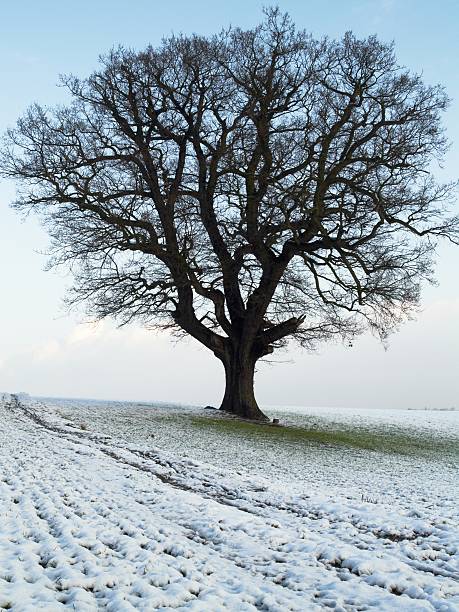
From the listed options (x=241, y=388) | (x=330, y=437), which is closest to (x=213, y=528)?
(x=330, y=437)

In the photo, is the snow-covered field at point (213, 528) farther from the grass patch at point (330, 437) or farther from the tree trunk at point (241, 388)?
the tree trunk at point (241, 388)

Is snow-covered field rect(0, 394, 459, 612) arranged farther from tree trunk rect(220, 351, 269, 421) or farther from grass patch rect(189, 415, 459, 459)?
tree trunk rect(220, 351, 269, 421)

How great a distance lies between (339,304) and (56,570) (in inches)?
789

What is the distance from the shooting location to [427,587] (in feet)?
19.3

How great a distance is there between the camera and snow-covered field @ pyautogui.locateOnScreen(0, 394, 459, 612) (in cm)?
549

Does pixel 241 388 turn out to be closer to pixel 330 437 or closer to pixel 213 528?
pixel 330 437

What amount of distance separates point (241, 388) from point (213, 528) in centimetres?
1776

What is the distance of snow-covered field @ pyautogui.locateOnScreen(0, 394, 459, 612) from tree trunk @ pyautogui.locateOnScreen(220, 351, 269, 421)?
802 centimetres

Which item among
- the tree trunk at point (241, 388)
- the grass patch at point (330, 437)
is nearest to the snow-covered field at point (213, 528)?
the grass patch at point (330, 437)

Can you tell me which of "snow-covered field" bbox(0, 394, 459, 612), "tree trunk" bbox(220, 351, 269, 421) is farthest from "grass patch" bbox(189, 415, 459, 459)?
"snow-covered field" bbox(0, 394, 459, 612)

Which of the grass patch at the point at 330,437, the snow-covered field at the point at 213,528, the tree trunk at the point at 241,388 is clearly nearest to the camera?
the snow-covered field at the point at 213,528

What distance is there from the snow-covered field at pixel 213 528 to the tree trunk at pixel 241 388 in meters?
8.02

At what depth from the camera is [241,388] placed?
25.4 m

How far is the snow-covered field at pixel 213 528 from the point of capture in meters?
5.49
